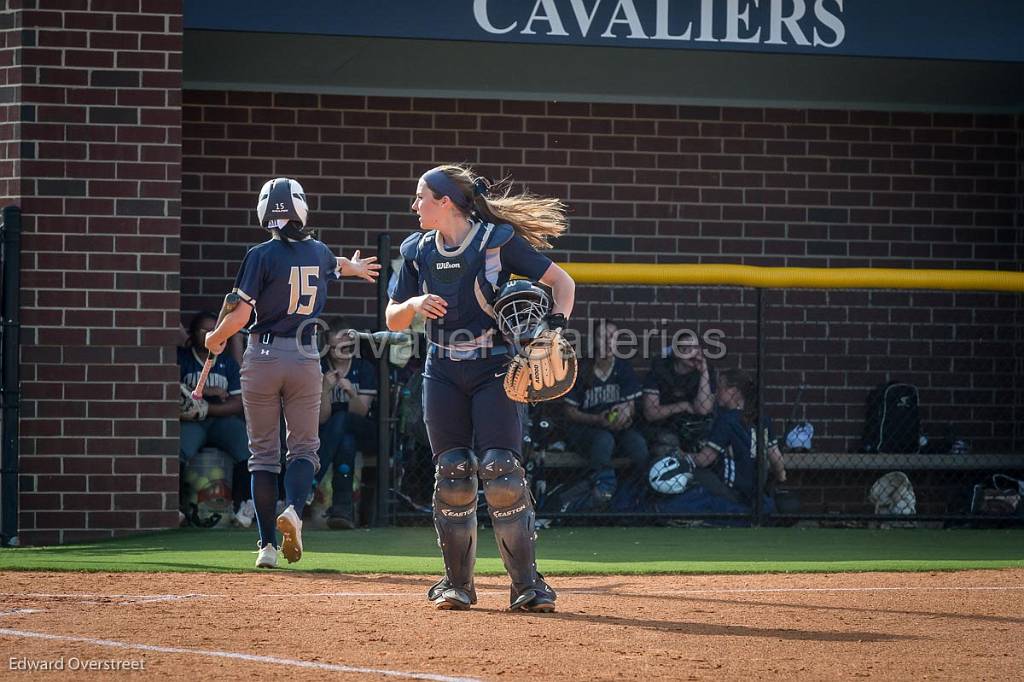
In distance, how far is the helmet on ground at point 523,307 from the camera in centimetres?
589

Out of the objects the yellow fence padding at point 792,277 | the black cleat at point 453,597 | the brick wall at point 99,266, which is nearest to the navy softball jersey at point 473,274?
the black cleat at point 453,597

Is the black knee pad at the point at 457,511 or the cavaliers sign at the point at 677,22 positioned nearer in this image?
the black knee pad at the point at 457,511

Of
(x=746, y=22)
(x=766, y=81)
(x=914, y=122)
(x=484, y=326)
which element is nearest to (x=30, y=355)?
(x=484, y=326)

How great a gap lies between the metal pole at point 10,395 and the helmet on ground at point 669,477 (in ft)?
14.6

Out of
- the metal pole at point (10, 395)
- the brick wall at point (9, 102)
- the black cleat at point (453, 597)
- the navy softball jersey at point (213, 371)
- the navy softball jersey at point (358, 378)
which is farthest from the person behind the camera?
the navy softball jersey at point (358, 378)

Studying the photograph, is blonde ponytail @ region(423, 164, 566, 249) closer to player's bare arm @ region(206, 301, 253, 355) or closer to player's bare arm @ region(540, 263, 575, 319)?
player's bare arm @ region(540, 263, 575, 319)

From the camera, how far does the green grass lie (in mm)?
8031

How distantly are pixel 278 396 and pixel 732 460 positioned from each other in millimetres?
4163

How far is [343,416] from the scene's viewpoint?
10398 mm

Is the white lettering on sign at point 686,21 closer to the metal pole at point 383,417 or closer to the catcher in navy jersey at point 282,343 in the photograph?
the metal pole at point 383,417

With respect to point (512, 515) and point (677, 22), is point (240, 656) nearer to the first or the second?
point (512, 515)

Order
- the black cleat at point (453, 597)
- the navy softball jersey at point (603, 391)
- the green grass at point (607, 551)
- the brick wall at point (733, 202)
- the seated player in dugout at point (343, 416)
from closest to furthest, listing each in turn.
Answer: the black cleat at point (453, 597), the green grass at point (607, 551), the seated player in dugout at point (343, 416), the navy softball jersey at point (603, 391), the brick wall at point (733, 202)

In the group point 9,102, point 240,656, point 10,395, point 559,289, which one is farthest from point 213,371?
point 240,656

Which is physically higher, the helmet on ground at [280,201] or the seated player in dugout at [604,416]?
the helmet on ground at [280,201]
